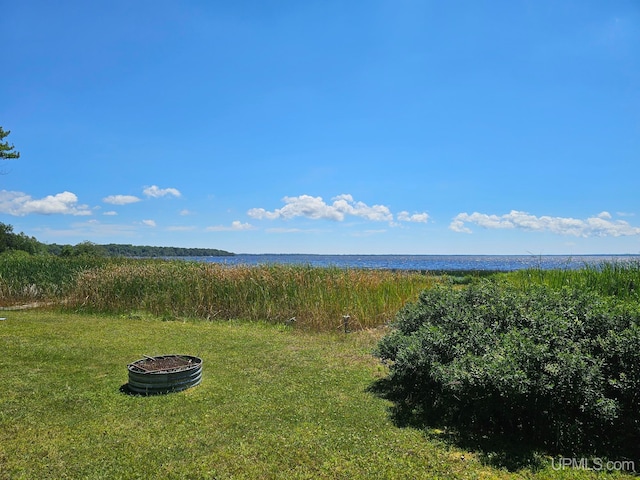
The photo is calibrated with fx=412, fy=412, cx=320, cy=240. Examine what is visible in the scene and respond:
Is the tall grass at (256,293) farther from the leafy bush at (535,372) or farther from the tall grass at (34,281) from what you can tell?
the leafy bush at (535,372)

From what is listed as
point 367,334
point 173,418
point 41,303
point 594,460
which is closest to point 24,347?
point 173,418

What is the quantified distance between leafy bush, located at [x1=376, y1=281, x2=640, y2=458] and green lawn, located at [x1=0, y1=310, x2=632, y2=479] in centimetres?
45

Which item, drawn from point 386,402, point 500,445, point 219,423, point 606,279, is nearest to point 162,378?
point 219,423

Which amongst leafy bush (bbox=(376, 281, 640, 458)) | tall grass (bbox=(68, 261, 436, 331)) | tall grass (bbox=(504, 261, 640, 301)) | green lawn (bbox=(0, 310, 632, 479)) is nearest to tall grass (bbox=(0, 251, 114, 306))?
tall grass (bbox=(68, 261, 436, 331))

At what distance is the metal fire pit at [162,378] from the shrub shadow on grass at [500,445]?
7.84ft

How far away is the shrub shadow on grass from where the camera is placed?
3260mm

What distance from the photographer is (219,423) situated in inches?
154

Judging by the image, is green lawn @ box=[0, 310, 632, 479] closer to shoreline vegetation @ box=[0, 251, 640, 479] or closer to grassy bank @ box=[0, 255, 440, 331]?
shoreline vegetation @ box=[0, 251, 640, 479]

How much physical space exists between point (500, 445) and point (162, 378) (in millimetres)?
3548

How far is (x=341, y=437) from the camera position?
142 inches

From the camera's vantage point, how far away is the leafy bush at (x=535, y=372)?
10.9 feet

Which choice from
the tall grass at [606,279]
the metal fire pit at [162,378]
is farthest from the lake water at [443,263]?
the metal fire pit at [162,378]

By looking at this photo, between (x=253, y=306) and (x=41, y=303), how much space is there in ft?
24.4

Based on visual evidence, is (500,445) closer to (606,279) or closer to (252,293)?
(606,279)
